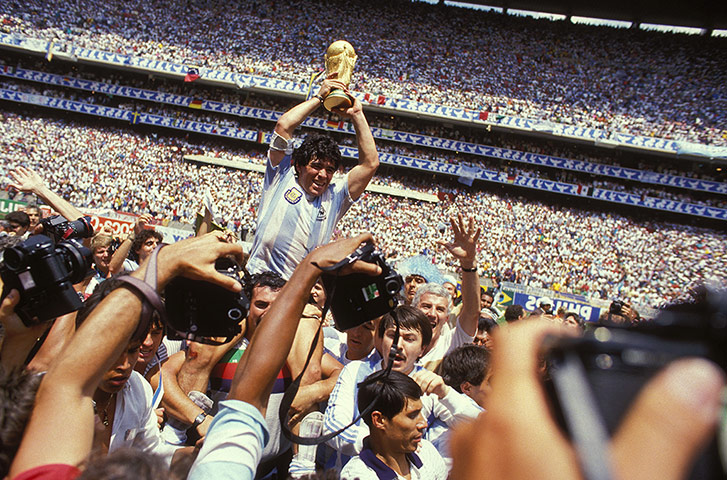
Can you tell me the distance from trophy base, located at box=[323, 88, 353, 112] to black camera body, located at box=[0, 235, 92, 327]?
1782mm

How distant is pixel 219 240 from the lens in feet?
4.89

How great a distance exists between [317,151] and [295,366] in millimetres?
1267

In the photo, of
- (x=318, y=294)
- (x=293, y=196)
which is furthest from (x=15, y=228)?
(x=293, y=196)

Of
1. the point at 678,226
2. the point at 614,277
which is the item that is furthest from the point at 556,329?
the point at 678,226

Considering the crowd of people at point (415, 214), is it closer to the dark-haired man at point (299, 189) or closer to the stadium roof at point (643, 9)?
the stadium roof at point (643, 9)

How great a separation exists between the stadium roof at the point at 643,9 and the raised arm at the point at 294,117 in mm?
39066

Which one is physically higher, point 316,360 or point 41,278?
point 41,278

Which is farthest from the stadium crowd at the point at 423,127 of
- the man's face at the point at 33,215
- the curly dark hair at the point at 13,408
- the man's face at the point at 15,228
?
the curly dark hair at the point at 13,408

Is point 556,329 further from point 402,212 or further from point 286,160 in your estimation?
point 402,212

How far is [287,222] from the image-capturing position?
313 cm

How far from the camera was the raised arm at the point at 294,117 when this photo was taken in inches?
124

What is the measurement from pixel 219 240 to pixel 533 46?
38.7m

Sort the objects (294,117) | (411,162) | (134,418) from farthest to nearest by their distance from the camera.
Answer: (411,162), (294,117), (134,418)

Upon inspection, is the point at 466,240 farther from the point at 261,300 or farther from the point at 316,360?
the point at 261,300
